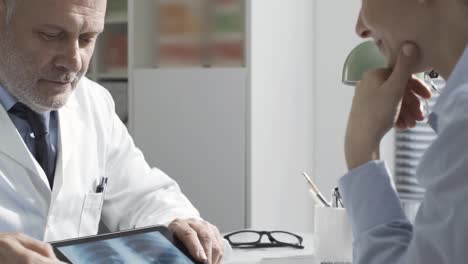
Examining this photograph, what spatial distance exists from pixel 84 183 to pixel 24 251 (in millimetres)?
582

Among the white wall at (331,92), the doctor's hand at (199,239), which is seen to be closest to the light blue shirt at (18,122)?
the doctor's hand at (199,239)

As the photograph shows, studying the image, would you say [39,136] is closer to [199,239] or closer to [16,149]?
[16,149]

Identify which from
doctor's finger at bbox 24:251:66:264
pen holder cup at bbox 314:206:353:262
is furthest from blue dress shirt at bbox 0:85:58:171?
pen holder cup at bbox 314:206:353:262

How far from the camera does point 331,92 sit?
11.5 feet

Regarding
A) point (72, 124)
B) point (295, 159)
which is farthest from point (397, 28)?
point (295, 159)

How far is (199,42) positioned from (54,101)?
166 cm

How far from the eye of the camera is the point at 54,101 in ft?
5.32

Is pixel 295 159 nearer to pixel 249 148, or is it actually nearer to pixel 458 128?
pixel 249 148

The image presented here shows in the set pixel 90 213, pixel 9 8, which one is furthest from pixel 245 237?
pixel 9 8

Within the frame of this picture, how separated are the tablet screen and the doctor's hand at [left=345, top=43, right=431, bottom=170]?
44 cm

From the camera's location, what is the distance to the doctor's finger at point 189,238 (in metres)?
1.38

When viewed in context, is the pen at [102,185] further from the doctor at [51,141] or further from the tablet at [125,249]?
the tablet at [125,249]

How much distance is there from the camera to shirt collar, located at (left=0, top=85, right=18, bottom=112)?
1619mm

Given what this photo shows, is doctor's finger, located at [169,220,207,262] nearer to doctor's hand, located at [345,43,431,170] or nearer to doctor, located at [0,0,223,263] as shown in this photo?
doctor, located at [0,0,223,263]
